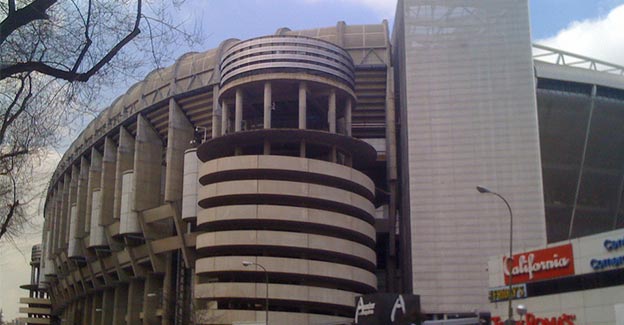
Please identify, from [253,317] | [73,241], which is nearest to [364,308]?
[253,317]

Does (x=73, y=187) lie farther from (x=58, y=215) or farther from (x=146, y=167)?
(x=146, y=167)

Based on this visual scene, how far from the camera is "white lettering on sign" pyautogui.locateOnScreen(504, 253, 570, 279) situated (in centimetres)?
4878

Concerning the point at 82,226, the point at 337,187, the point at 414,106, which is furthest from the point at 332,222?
the point at 82,226

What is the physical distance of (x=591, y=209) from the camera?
9231 centimetres

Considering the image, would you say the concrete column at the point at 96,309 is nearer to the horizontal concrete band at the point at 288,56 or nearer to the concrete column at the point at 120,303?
the concrete column at the point at 120,303

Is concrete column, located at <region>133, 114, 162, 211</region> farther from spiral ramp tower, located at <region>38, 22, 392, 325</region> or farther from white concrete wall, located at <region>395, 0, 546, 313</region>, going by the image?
white concrete wall, located at <region>395, 0, 546, 313</region>

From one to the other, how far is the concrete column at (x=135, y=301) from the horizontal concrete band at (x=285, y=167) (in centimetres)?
2609

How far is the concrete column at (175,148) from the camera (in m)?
99.4

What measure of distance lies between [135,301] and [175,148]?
21642 mm

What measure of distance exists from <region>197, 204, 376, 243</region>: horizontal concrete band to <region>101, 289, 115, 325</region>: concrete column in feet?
111

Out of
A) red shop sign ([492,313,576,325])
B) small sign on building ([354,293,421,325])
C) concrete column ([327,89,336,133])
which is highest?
concrete column ([327,89,336,133])

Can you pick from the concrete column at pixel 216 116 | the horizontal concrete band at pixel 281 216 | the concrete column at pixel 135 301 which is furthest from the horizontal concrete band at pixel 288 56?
the concrete column at pixel 135 301

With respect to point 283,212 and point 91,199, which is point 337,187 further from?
point 91,199

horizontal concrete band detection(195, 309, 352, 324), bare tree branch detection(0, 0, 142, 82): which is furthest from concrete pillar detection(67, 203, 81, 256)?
bare tree branch detection(0, 0, 142, 82)
